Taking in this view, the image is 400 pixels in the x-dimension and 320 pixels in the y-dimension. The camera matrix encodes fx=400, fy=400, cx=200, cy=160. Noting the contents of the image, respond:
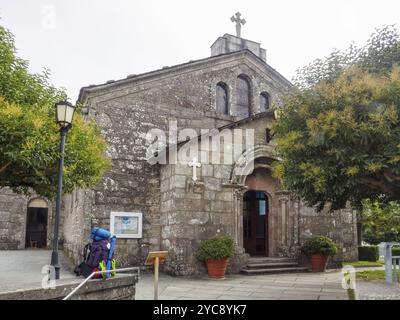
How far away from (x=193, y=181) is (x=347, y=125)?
21.1 ft

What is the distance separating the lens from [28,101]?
27.3 ft

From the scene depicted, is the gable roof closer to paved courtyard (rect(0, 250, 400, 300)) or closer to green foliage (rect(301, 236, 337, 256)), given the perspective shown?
paved courtyard (rect(0, 250, 400, 300))

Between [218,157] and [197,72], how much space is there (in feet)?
14.3

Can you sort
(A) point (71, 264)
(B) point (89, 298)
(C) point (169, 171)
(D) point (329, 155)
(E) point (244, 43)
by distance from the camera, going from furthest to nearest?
(E) point (244, 43)
(A) point (71, 264)
(C) point (169, 171)
(D) point (329, 155)
(B) point (89, 298)

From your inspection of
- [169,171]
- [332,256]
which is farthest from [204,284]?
[332,256]

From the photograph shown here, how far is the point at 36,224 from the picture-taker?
24.1 m

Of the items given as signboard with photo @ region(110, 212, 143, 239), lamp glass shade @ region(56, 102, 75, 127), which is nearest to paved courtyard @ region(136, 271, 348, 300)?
signboard with photo @ region(110, 212, 143, 239)

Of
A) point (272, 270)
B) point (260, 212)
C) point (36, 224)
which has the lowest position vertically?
point (272, 270)

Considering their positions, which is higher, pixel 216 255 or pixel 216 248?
pixel 216 248

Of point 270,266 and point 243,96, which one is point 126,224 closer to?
point 270,266

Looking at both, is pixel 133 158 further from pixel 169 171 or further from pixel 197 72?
pixel 197 72

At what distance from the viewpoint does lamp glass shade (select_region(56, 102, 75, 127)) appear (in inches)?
306

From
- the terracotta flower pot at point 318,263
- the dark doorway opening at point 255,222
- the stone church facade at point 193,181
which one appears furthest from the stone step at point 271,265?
the dark doorway opening at point 255,222

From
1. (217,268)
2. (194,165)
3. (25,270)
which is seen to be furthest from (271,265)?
(25,270)
